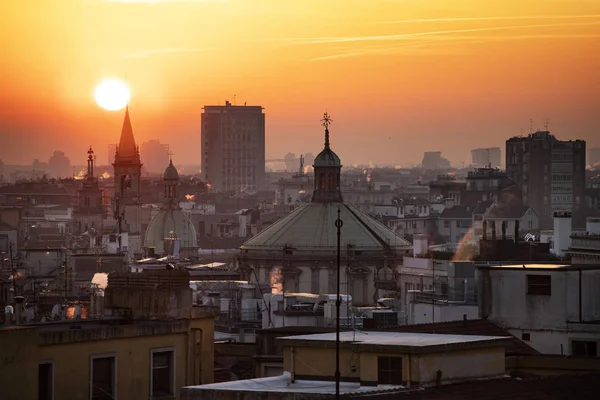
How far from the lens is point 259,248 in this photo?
3789 inches

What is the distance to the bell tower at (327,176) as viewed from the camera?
97438 mm

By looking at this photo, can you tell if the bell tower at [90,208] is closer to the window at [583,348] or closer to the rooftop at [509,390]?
the window at [583,348]

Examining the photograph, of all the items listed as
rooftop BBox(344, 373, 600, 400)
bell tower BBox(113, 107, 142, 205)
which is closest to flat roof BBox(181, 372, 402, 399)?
rooftop BBox(344, 373, 600, 400)

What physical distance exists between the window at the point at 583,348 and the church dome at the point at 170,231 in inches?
3442

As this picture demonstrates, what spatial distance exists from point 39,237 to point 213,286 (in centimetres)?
5633

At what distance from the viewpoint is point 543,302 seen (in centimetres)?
4044

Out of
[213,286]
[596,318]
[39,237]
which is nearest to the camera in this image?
[596,318]

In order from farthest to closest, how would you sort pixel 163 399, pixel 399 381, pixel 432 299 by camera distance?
pixel 432 299 → pixel 163 399 → pixel 399 381

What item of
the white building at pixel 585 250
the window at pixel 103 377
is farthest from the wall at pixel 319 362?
the white building at pixel 585 250

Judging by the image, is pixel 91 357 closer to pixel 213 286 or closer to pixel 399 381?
pixel 399 381

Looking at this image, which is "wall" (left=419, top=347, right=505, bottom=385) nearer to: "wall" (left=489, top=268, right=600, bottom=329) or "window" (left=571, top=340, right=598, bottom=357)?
"window" (left=571, top=340, right=598, bottom=357)

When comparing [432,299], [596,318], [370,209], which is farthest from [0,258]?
[370,209]

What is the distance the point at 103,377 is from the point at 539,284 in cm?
1273

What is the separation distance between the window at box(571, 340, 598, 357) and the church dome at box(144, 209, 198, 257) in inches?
3442
